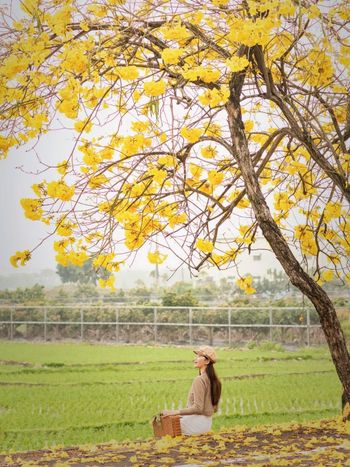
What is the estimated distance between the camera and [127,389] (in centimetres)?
1395

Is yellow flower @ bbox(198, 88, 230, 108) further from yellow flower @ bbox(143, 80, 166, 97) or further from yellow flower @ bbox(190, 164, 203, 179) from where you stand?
yellow flower @ bbox(190, 164, 203, 179)

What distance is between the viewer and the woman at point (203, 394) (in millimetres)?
5266

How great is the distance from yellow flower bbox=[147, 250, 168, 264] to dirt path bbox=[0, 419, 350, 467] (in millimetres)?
1206

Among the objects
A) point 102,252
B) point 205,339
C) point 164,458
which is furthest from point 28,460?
point 205,339

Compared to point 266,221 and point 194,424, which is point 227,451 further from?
point 266,221

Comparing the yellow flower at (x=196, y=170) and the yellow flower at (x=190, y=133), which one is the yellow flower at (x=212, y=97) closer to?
the yellow flower at (x=190, y=133)

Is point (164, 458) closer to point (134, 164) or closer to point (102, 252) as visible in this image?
point (102, 252)

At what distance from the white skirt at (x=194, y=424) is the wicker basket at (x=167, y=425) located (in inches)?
1.3

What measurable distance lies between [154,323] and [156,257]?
47.0 feet

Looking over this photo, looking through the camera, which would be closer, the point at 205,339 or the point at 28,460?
the point at 28,460

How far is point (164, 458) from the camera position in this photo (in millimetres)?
4715

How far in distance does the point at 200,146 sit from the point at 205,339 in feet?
47.6

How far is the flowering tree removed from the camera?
482 centimetres

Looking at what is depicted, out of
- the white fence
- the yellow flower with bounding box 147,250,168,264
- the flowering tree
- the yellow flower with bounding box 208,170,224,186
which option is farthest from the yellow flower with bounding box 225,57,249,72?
the white fence
